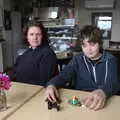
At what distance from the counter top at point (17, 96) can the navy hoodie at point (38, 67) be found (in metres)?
0.28

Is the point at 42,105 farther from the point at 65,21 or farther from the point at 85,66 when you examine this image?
the point at 65,21

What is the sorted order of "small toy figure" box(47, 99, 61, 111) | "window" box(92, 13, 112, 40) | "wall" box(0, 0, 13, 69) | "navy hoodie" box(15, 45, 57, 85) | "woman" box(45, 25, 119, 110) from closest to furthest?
"small toy figure" box(47, 99, 61, 111) → "woman" box(45, 25, 119, 110) → "navy hoodie" box(15, 45, 57, 85) → "wall" box(0, 0, 13, 69) → "window" box(92, 13, 112, 40)

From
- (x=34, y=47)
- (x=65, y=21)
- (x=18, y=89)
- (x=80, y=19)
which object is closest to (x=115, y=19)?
(x=80, y=19)

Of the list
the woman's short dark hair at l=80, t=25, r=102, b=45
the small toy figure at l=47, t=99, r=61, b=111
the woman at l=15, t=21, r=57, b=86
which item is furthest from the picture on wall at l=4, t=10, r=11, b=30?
the small toy figure at l=47, t=99, r=61, b=111

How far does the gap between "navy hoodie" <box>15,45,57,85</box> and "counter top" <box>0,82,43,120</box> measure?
0.91ft

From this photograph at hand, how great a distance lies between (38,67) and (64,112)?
86 centimetres

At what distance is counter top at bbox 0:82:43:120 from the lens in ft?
3.81

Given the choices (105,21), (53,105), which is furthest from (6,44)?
(53,105)

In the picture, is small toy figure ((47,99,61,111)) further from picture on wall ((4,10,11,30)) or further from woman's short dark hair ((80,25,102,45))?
picture on wall ((4,10,11,30))

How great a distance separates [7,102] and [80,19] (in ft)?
15.5

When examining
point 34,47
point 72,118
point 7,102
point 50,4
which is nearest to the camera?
point 72,118

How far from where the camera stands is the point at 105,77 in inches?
61.6

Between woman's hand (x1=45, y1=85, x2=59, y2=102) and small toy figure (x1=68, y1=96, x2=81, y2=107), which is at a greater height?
woman's hand (x1=45, y1=85, x2=59, y2=102)

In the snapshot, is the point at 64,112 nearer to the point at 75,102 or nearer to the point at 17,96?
the point at 75,102
